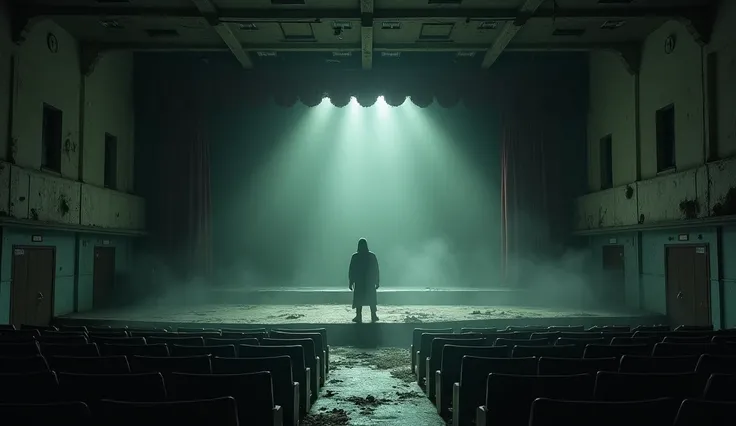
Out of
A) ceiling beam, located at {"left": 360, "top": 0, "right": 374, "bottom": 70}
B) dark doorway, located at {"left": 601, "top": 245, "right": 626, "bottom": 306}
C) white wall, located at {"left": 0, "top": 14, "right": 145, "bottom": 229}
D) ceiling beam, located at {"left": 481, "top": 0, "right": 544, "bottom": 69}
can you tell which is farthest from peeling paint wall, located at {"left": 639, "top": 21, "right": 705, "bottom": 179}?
white wall, located at {"left": 0, "top": 14, "right": 145, "bottom": 229}

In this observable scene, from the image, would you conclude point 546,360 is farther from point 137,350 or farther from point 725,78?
point 725,78

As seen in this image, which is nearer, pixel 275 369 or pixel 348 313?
pixel 275 369

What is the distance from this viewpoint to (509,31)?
1392 cm

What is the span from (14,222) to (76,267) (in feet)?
11.6

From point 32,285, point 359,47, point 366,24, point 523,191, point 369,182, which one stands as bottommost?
point 32,285

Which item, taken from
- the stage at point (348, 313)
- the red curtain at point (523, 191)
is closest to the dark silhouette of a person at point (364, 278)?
the stage at point (348, 313)

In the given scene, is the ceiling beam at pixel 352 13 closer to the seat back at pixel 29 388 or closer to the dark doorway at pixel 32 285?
the dark doorway at pixel 32 285

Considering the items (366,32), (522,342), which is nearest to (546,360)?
(522,342)

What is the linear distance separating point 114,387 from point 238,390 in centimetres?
68

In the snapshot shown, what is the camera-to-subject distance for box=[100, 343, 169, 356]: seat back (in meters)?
4.82

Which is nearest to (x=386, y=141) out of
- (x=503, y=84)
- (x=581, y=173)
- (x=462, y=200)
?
(x=462, y=200)

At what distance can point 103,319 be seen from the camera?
12.0 meters

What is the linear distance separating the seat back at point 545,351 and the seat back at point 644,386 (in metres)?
1.37

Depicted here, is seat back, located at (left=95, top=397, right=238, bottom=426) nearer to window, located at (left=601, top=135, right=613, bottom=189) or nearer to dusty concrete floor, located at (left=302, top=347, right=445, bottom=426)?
dusty concrete floor, located at (left=302, top=347, right=445, bottom=426)
